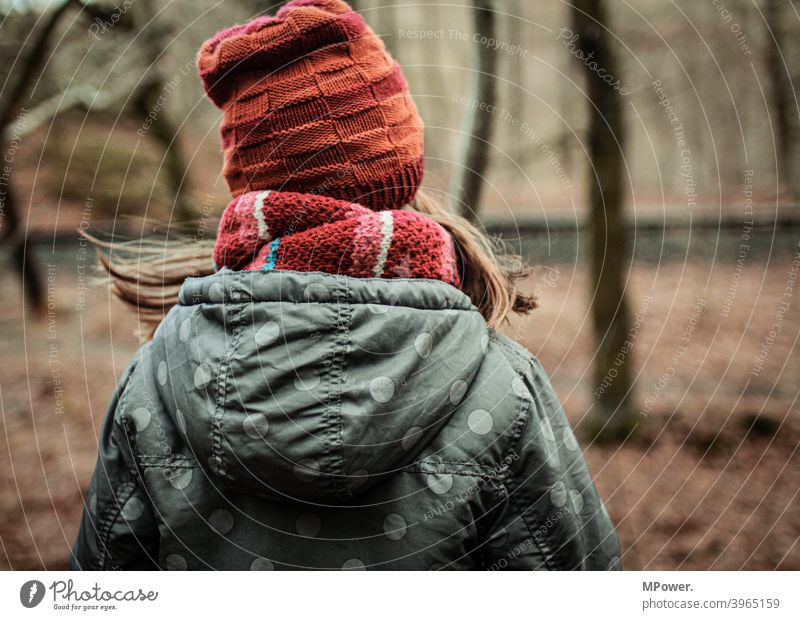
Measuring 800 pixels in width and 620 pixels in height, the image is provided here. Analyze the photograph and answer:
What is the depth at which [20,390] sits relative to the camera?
2514 mm

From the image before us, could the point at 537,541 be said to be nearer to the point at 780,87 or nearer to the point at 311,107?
the point at 311,107

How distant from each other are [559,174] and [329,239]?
5.48 feet

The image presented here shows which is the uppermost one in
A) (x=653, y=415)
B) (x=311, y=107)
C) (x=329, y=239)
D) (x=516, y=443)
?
(x=311, y=107)

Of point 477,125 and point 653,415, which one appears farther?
point 653,415

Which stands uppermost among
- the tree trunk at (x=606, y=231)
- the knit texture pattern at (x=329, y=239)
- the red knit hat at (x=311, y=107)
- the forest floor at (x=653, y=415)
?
the red knit hat at (x=311, y=107)

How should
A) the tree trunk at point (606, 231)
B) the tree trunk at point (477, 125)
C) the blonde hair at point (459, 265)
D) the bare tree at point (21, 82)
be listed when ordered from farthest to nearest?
the tree trunk at point (606, 231) < the tree trunk at point (477, 125) < the bare tree at point (21, 82) < the blonde hair at point (459, 265)

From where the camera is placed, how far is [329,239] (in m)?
0.60

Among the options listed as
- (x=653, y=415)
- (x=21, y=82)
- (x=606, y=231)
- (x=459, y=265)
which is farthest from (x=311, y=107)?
(x=653, y=415)

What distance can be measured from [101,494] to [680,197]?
2.60 m

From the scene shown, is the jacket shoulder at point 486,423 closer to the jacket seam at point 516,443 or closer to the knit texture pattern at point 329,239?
the jacket seam at point 516,443

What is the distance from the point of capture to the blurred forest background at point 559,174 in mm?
1466

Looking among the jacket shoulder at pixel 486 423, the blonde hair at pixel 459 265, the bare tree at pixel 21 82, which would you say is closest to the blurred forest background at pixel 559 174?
the bare tree at pixel 21 82

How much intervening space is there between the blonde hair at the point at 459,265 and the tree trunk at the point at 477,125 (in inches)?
18.0
